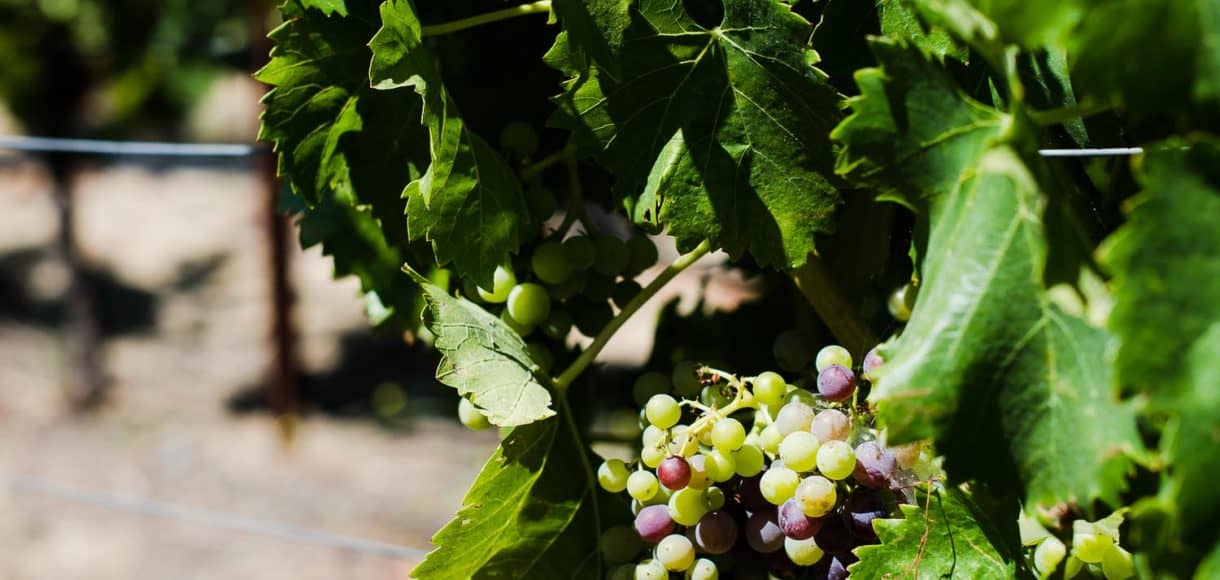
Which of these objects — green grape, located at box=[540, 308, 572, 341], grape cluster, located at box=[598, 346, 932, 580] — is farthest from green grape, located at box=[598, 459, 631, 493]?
green grape, located at box=[540, 308, 572, 341]

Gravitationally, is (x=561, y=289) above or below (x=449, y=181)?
below

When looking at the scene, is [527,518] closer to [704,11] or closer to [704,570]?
[704,570]

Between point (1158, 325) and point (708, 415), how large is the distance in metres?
0.29

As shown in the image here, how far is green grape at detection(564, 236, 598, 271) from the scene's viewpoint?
757mm

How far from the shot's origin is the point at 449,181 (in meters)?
0.65

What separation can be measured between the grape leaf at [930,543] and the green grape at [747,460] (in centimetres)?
8

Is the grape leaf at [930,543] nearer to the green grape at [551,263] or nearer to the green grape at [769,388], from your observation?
the green grape at [769,388]

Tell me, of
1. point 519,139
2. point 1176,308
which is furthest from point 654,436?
point 1176,308

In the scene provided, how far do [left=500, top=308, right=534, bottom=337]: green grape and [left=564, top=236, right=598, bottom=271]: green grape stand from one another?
0.05 metres

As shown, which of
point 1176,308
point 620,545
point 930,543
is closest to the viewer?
point 1176,308

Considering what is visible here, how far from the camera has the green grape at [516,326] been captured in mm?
750

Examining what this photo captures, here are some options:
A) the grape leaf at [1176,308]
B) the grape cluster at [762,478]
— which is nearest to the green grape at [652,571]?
the grape cluster at [762,478]

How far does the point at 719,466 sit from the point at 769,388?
0.05 metres

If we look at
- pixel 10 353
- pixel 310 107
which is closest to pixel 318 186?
pixel 310 107
